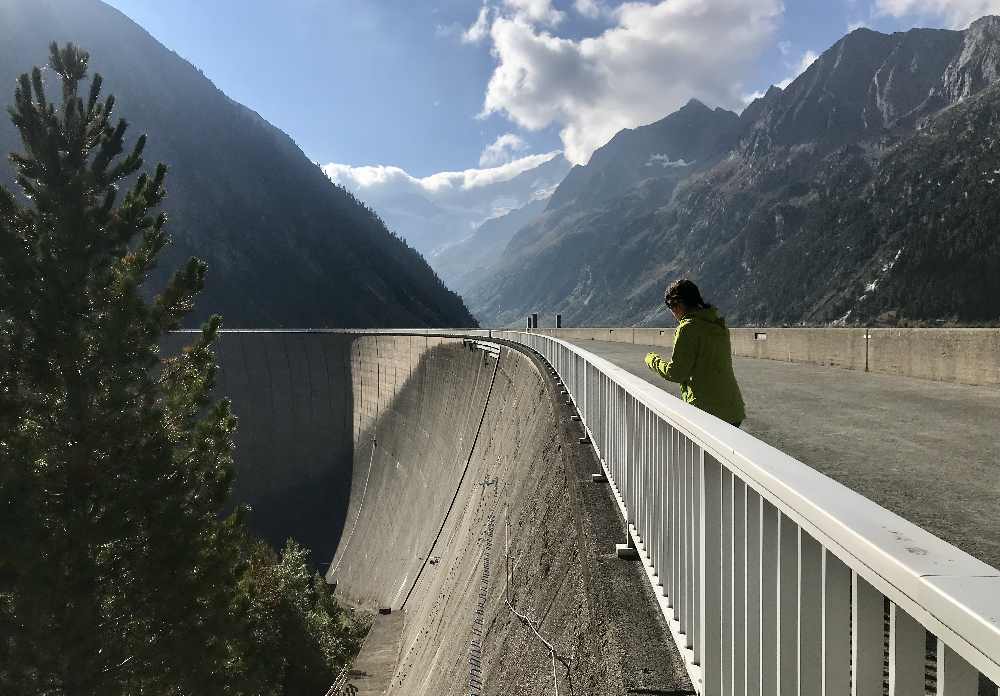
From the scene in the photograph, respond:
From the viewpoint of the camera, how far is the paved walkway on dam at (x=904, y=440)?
436 centimetres

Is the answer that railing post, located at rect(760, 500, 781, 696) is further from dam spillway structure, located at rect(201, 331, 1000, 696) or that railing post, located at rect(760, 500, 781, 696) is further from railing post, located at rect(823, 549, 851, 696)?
railing post, located at rect(823, 549, 851, 696)

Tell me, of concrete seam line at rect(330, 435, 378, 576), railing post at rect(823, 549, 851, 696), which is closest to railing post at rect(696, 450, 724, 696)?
railing post at rect(823, 549, 851, 696)

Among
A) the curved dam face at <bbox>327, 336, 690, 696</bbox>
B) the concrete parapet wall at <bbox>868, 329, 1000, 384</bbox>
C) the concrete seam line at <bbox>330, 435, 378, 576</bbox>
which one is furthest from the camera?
the concrete seam line at <bbox>330, 435, 378, 576</bbox>

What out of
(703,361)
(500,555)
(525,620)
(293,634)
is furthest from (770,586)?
(293,634)

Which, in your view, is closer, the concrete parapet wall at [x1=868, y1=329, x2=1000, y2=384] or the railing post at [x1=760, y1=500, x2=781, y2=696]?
the railing post at [x1=760, y1=500, x2=781, y2=696]

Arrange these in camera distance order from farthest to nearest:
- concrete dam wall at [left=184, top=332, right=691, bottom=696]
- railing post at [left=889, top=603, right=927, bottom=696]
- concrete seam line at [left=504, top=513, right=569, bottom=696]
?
concrete dam wall at [left=184, top=332, right=691, bottom=696] → concrete seam line at [left=504, top=513, right=569, bottom=696] → railing post at [left=889, top=603, right=927, bottom=696]

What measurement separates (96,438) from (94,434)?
9cm

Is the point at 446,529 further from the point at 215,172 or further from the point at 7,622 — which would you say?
the point at 215,172

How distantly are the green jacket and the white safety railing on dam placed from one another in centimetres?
63

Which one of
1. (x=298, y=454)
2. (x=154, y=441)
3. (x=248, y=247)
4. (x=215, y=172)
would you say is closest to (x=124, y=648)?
(x=154, y=441)

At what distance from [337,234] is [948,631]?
13395cm

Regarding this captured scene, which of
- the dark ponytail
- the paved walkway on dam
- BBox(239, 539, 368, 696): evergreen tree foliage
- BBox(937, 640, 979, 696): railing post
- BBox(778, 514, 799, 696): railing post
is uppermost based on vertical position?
the dark ponytail

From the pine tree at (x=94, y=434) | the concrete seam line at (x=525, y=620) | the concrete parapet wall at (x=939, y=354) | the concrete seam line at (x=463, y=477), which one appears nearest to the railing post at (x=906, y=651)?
the concrete seam line at (x=525, y=620)

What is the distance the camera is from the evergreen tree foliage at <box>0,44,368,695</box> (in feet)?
37.7
